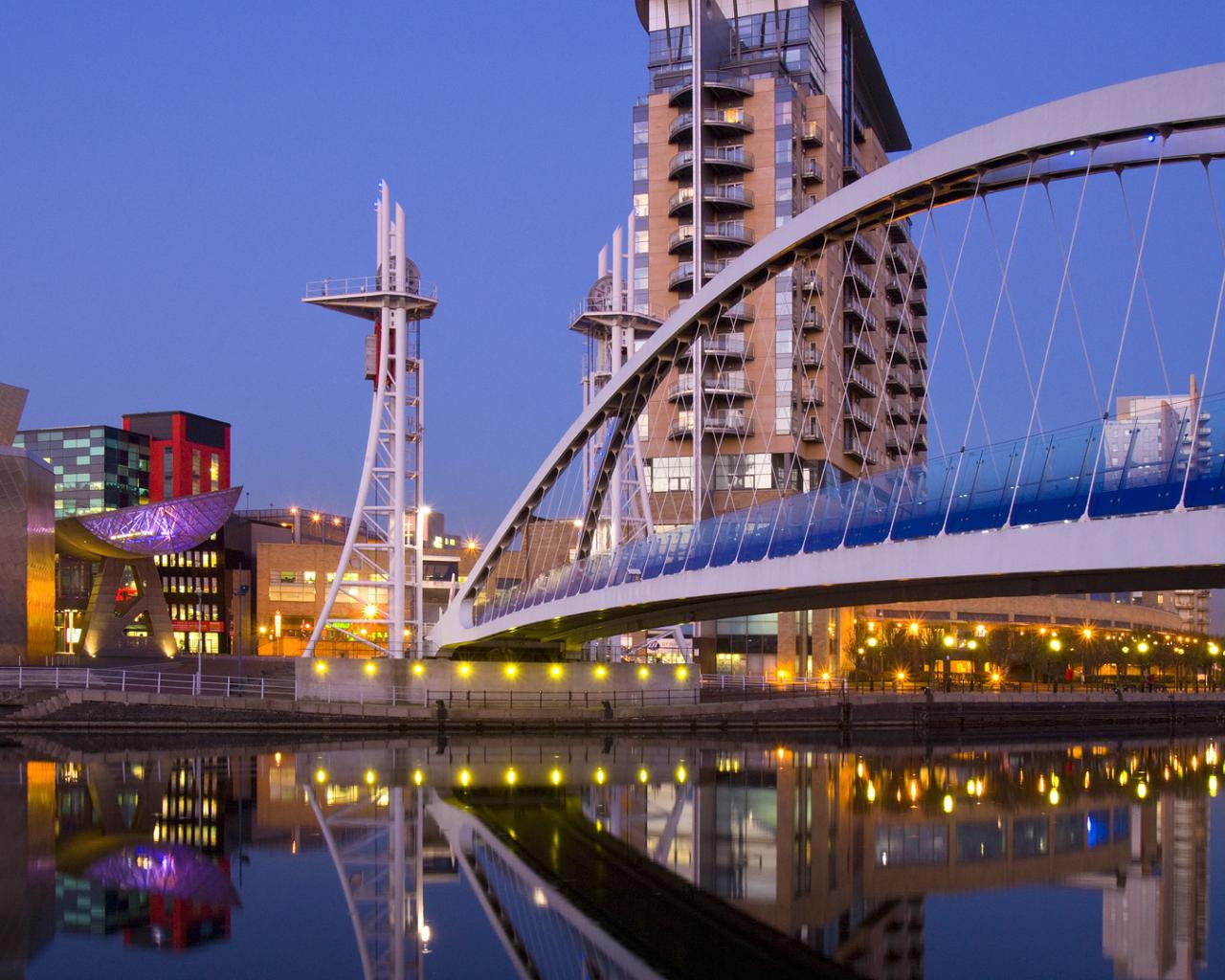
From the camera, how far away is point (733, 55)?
86.5 m

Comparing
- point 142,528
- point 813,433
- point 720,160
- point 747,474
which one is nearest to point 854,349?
point 813,433

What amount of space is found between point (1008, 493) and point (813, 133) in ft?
211

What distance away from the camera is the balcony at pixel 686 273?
7925 centimetres

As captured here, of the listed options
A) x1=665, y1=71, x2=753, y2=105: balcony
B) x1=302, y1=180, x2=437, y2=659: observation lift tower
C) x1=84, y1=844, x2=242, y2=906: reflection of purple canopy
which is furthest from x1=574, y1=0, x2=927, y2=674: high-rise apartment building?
x1=84, y1=844, x2=242, y2=906: reflection of purple canopy

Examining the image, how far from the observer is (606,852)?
23.2m

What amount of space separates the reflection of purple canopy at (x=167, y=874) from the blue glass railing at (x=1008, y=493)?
1074 cm

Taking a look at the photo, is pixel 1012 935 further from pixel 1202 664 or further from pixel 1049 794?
pixel 1202 664

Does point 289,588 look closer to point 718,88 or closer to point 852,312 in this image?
point 852,312

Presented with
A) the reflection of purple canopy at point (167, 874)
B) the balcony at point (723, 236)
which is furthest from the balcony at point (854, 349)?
the reflection of purple canopy at point (167, 874)

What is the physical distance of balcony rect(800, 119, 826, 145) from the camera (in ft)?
270

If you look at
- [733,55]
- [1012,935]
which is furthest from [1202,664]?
[1012,935]

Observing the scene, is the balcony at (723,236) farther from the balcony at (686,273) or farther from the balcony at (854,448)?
the balcony at (854,448)

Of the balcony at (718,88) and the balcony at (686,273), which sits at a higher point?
the balcony at (718,88)

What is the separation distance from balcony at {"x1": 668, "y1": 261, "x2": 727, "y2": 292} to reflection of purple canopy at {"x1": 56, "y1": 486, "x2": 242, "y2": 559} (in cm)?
2433
